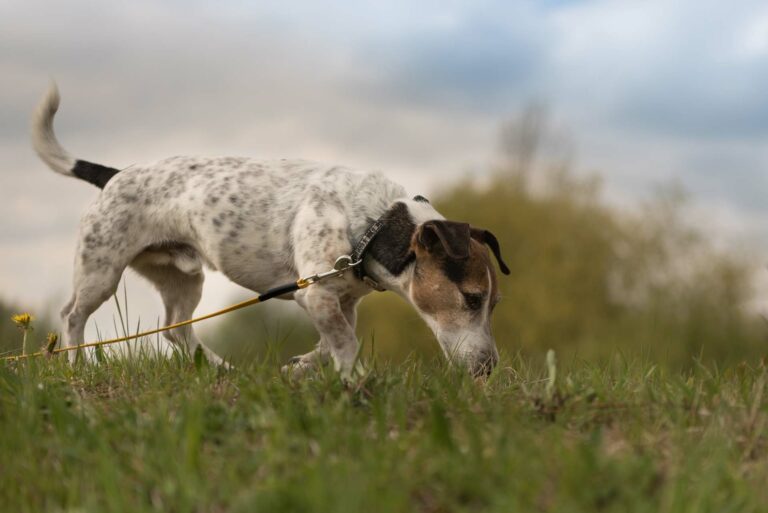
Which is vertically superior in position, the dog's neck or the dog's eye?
the dog's neck

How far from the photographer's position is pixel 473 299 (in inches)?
232

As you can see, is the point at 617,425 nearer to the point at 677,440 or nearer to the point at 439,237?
the point at 677,440

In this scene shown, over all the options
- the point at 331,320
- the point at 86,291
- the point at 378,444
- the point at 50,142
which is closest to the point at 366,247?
the point at 331,320

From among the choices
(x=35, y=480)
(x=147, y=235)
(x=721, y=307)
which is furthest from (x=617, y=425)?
(x=721, y=307)

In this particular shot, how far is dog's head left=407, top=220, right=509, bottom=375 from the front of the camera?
585cm

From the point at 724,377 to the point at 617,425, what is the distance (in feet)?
5.28

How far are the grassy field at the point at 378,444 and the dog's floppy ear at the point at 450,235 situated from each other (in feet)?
3.26

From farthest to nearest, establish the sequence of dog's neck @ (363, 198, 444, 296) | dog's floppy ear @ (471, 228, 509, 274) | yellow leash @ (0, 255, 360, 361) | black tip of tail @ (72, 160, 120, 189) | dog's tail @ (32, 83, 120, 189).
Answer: dog's tail @ (32, 83, 120, 189) < black tip of tail @ (72, 160, 120, 189) < dog's floppy ear @ (471, 228, 509, 274) < dog's neck @ (363, 198, 444, 296) < yellow leash @ (0, 255, 360, 361)

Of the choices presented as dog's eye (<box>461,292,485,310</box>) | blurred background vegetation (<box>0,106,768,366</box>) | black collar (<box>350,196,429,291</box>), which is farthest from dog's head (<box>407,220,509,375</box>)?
blurred background vegetation (<box>0,106,768,366</box>)

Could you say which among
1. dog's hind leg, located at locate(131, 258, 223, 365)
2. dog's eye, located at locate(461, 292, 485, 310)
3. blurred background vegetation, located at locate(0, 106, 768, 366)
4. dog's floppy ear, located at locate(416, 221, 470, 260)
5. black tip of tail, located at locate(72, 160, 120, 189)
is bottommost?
blurred background vegetation, located at locate(0, 106, 768, 366)

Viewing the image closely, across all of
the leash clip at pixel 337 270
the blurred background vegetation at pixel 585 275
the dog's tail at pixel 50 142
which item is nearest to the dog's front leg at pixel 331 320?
the leash clip at pixel 337 270

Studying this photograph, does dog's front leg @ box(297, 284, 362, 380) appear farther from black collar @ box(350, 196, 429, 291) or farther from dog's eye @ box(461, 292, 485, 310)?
dog's eye @ box(461, 292, 485, 310)

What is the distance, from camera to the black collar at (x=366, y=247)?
20.0ft

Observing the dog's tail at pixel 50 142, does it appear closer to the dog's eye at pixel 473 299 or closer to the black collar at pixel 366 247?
the black collar at pixel 366 247
